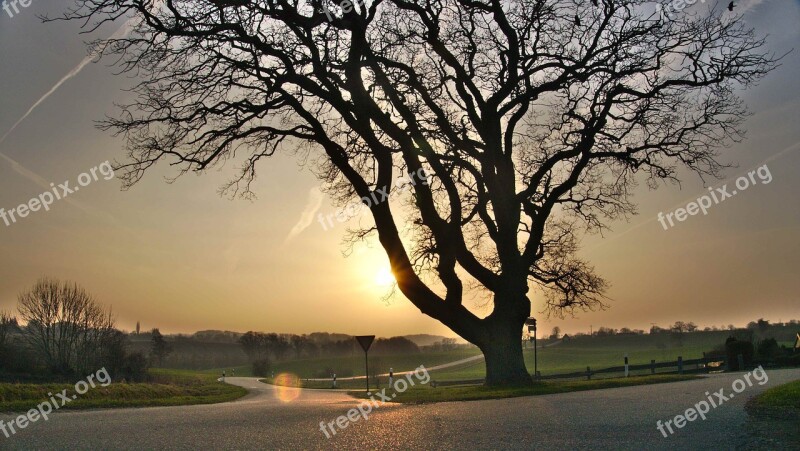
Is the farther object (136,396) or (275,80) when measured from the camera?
(136,396)

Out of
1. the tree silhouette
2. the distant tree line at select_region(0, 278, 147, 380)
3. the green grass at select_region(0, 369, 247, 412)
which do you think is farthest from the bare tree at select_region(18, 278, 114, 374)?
the tree silhouette

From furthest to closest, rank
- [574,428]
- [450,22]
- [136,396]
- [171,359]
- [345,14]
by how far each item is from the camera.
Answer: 1. [171,359]
2. [136,396]
3. [450,22]
4. [345,14]
5. [574,428]

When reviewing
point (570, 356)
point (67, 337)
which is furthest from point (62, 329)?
point (570, 356)

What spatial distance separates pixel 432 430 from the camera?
930 cm

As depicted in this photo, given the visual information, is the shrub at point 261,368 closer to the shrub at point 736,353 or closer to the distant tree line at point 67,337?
the distant tree line at point 67,337

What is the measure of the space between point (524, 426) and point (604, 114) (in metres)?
14.9

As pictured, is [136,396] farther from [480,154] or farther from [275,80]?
[480,154]

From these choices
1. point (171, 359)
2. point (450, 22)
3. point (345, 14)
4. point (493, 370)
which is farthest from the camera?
point (171, 359)

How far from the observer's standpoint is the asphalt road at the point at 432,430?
8156 mm

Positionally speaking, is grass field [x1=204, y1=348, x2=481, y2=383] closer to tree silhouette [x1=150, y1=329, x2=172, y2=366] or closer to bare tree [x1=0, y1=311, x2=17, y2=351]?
tree silhouette [x1=150, y1=329, x2=172, y2=366]

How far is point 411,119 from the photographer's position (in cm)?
2073

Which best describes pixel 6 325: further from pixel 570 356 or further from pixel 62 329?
pixel 570 356

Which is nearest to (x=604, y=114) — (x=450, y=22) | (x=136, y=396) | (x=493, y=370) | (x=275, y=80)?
(x=450, y=22)

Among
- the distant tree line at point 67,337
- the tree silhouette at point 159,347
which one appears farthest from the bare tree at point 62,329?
the tree silhouette at point 159,347
